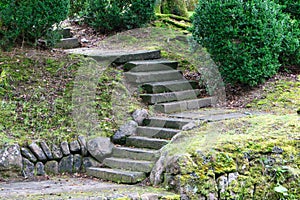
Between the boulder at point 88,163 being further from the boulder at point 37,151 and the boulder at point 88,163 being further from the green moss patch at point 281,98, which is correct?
the green moss patch at point 281,98

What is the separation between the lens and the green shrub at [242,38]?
9.05m

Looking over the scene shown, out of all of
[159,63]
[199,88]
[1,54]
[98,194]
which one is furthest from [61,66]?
[98,194]

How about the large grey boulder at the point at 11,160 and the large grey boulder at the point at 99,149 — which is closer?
the large grey boulder at the point at 11,160

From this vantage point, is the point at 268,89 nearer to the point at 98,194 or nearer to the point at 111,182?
the point at 111,182

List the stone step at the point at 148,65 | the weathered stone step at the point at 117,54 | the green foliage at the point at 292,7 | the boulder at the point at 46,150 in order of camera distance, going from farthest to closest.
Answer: the green foliage at the point at 292,7 < the weathered stone step at the point at 117,54 < the stone step at the point at 148,65 < the boulder at the point at 46,150

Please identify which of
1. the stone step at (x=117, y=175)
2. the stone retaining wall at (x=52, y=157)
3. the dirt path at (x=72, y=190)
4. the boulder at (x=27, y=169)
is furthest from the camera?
the boulder at (x=27, y=169)

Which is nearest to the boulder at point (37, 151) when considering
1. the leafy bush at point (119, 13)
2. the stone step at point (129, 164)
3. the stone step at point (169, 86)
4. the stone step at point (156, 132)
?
the stone step at point (129, 164)

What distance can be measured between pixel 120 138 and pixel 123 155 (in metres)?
0.40

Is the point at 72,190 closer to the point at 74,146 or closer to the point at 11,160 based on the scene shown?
the point at 11,160

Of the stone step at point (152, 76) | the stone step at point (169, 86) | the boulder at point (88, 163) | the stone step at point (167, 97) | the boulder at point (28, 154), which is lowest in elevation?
the boulder at point (88, 163)

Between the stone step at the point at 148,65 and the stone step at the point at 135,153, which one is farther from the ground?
the stone step at the point at 148,65

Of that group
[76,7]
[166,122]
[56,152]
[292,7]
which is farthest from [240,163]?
[76,7]

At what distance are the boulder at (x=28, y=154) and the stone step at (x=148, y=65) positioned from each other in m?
2.93

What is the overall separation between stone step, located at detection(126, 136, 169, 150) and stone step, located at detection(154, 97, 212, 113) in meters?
0.99
